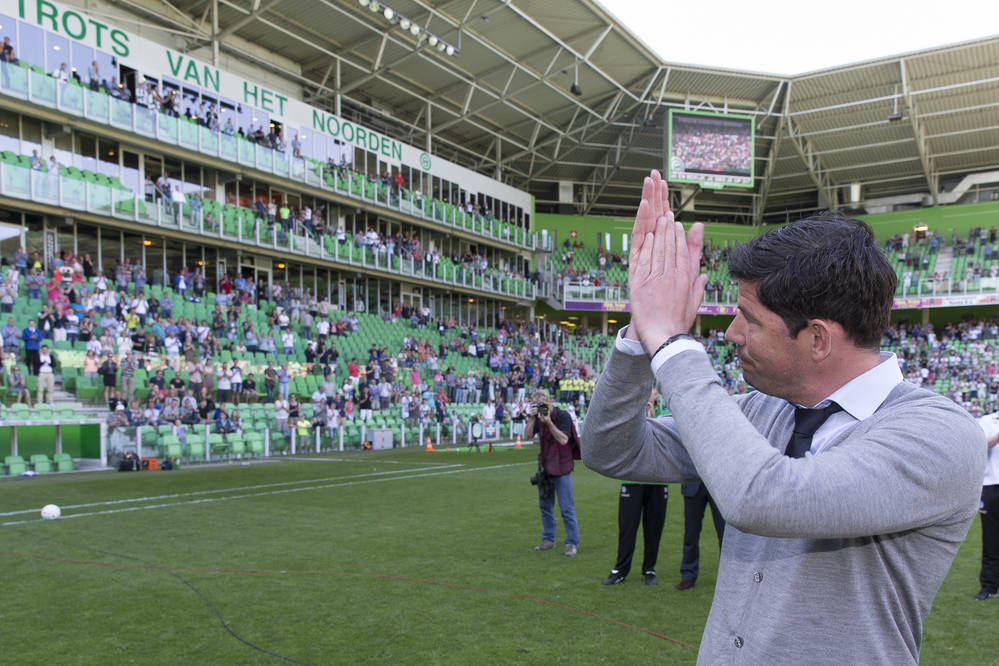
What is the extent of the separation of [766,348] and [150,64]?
31.4 metres

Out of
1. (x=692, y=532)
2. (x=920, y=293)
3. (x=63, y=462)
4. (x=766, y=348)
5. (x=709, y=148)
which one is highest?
(x=709, y=148)

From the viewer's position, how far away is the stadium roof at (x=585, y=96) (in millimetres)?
34281

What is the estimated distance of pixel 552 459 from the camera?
8.80 metres

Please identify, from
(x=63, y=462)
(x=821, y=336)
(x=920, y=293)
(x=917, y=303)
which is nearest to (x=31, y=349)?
(x=63, y=462)

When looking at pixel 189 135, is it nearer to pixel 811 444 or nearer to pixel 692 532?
pixel 692 532

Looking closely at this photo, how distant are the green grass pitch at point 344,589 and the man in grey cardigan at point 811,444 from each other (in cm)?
401

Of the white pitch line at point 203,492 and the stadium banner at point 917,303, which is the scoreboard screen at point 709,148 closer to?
the stadium banner at point 917,303

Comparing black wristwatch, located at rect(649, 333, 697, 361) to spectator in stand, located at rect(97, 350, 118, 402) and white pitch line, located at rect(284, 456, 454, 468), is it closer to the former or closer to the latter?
white pitch line, located at rect(284, 456, 454, 468)

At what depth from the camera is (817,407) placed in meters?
1.64

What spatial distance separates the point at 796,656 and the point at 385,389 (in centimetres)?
2642

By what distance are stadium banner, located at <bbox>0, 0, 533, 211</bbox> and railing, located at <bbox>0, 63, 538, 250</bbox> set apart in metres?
1.19

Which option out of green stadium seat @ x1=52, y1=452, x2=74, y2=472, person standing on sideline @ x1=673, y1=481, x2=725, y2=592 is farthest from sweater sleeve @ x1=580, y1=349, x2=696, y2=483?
green stadium seat @ x1=52, y1=452, x2=74, y2=472

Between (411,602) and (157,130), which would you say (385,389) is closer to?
(157,130)

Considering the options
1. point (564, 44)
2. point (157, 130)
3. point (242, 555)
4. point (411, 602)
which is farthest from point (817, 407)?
point (564, 44)
